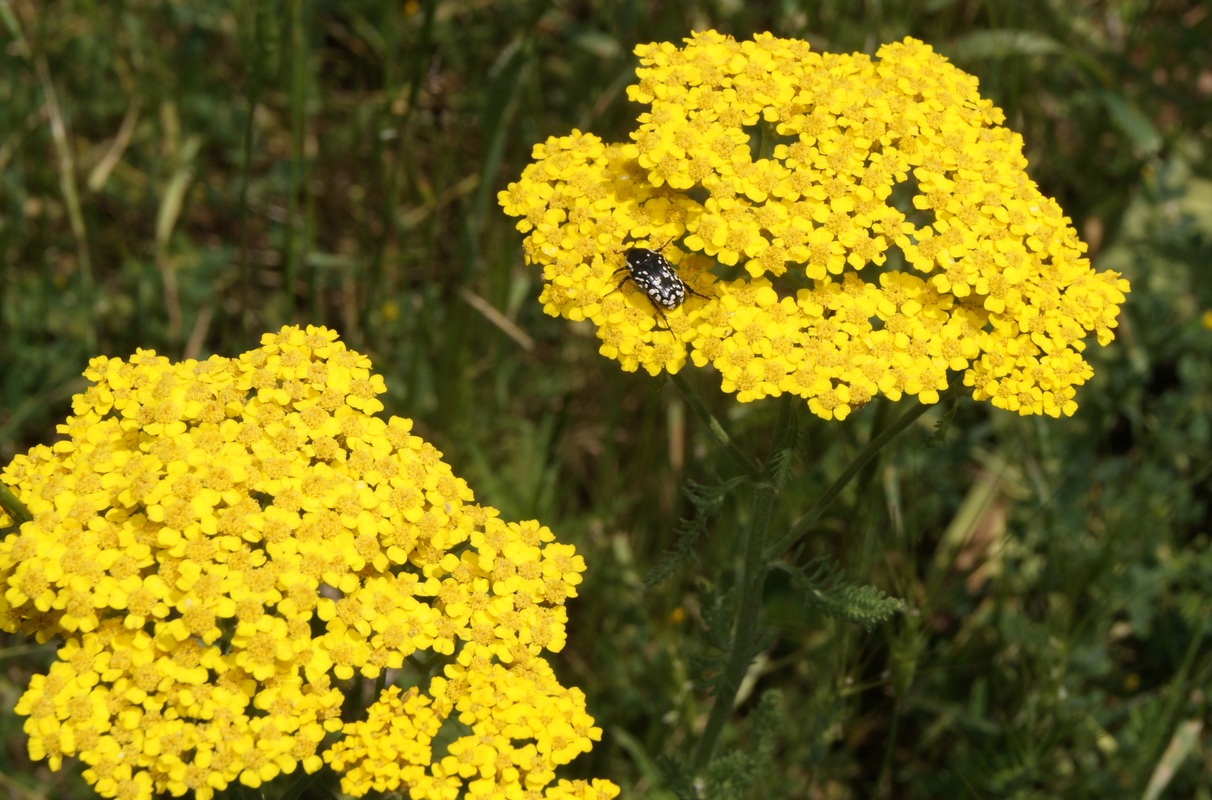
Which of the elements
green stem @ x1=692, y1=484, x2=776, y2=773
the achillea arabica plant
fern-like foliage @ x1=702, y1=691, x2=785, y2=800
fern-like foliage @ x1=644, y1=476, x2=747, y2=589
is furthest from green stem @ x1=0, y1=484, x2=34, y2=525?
fern-like foliage @ x1=702, y1=691, x2=785, y2=800

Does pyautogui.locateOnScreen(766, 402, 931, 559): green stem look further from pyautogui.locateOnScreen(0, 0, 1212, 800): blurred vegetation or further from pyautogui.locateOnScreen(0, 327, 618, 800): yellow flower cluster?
pyautogui.locateOnScreen(0, 327, 618, 800): yellow flower cluster

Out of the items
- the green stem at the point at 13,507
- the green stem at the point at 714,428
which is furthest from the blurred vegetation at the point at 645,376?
the green stem at the point at 13,507

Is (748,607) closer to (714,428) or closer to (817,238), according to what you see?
(714,428)

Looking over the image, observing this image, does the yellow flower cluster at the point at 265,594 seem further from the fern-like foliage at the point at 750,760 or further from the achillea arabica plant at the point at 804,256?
the fern-like foliage at the point at 750,760

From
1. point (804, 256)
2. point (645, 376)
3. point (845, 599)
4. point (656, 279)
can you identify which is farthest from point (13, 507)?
point (645, 376)

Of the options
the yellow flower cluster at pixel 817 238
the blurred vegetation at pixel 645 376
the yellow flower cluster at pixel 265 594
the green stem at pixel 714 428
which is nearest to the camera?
the yellow flower cluster at pixel 265 594

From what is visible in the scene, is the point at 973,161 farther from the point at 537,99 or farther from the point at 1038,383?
the point at 537,99

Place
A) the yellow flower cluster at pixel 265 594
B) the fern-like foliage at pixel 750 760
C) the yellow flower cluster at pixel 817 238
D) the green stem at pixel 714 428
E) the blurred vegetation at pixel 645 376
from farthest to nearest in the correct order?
the blurred vegetation at pixel 645 376 → the fern-like foliage at pixel 750 760 → the green stem at pixel 714 428 → the yellow flower cluster at pixel 817 238 → the yellow flower cluster at pixel 265 594
